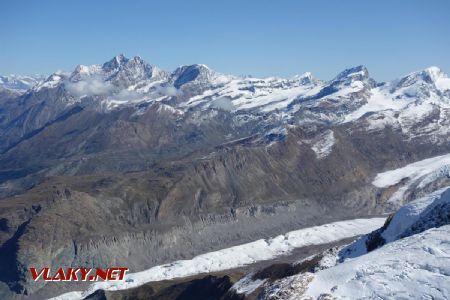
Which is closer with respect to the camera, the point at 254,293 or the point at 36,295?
the point at 254,293

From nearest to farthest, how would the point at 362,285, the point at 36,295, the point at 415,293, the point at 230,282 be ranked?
the point at 415,293
the point at 362,285
the point at 230,282
the point at 36,295

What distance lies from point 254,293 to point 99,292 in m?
66.8

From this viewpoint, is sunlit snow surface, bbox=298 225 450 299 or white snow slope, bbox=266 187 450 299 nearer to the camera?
sunlit snow surface, bbox=298 225 450 299

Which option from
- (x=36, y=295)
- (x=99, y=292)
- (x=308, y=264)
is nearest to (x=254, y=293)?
(x=308, y=264)

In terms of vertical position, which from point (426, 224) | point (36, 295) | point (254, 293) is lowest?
point (36, 295)

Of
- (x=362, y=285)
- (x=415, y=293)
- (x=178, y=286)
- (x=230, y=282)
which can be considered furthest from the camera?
(x=178, y=286)

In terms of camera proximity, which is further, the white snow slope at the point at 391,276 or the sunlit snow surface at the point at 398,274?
the white snow slope at the point at 391,276

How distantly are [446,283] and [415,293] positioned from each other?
2.95 m

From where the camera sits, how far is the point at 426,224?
79.4m

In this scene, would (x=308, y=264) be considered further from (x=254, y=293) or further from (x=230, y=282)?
(x=230, y=282)

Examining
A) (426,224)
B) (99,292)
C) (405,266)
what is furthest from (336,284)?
(99,292)

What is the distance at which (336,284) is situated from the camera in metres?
54.4

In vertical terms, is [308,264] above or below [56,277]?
above

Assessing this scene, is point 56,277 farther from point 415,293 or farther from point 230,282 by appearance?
→ point 415,293
